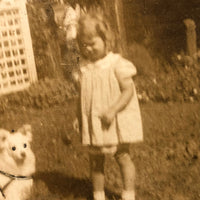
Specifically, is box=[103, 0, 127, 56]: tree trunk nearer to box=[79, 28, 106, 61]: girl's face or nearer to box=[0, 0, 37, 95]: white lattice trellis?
box=[79, 28, 106, 61]: girl's face

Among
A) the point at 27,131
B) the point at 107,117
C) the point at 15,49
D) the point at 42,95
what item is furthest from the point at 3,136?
the point at 107,117

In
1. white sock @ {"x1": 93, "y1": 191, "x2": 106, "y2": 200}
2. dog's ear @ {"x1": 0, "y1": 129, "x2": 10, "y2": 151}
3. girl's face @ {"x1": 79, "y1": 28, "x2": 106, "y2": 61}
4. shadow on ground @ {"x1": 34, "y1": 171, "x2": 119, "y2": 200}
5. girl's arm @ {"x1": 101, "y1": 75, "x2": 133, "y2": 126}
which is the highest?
girl's face @ {"x1": 79, "y1": 28, "x2": 106, "y2": 61}

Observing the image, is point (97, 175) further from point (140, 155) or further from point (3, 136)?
point (3, 136)

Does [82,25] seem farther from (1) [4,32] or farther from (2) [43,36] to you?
(1) [4,32]

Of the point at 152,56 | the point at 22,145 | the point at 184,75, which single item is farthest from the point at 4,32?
the point at 184,75

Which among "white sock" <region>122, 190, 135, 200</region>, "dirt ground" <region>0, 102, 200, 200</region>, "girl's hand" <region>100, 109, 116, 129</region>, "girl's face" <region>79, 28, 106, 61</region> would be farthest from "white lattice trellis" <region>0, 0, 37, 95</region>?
"white sock" <region>122, 190, 135, 200</region>

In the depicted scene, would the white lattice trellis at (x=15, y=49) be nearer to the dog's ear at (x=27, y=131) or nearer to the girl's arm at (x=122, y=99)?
the dog's ear at (x=27, y=131)

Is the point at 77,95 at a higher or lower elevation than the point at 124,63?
lower
